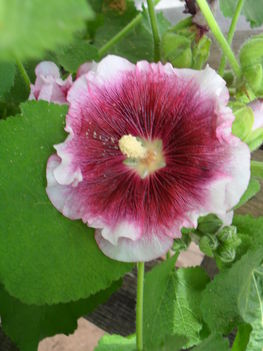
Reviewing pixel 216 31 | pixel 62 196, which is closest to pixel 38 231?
pixel 62 196

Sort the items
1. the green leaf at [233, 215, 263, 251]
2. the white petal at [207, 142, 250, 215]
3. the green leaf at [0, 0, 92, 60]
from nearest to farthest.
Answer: the green leaf at [0, 0, 92, 60]
the white petal at [207, 142, 250, 215]
the green leaf at [233, 215, 263, 251]

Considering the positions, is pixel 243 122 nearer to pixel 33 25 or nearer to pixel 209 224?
pixel 209 224

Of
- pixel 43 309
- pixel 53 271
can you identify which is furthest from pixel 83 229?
pixel 43 309

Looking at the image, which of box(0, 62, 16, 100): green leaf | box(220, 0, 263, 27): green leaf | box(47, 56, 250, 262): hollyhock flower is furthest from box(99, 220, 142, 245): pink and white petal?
box(220, 0, 263, 27): green leaf

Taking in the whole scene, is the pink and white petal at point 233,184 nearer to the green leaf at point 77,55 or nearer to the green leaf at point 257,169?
the green leaf at point 257,169

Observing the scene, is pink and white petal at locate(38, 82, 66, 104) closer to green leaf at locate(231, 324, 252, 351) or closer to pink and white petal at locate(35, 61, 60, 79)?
pink and white petal at locate(35, 61, 60, 79)

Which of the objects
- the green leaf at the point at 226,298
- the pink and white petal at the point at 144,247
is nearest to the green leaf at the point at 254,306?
the green leaf at the point at 226,298
